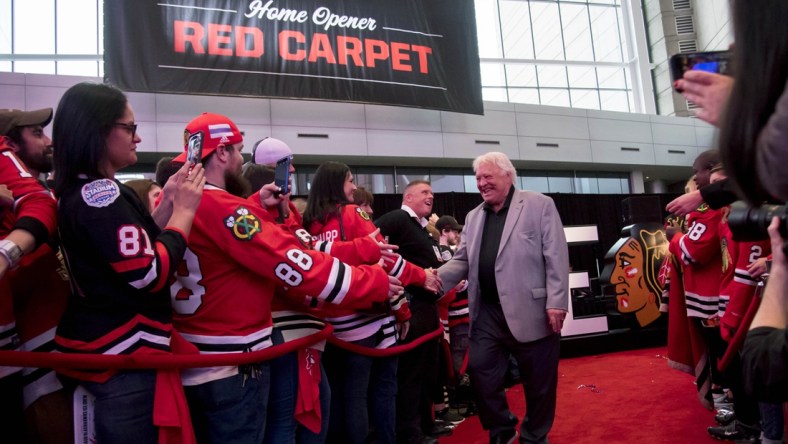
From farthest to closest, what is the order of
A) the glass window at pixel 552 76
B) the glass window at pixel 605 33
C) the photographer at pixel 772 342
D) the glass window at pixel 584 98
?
the glass window at pixel 605 33
the glass window at pixel 584 98
the glass window at pixel 552 76
the photographer at pixel 772 342

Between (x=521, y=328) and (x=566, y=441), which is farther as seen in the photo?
(x=566, y=441)

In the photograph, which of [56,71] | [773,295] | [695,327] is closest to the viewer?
[773,295]

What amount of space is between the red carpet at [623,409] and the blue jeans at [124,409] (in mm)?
2647

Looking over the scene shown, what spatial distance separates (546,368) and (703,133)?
14.7m

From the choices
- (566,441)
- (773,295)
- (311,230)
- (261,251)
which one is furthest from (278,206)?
(566,441)

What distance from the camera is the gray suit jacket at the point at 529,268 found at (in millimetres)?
3062

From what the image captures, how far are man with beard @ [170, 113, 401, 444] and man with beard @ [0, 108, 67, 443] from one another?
1.25 ft

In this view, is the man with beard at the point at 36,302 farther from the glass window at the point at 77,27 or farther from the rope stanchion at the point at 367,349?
the glass window at the point at 77,27

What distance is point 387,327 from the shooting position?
2.89 meters

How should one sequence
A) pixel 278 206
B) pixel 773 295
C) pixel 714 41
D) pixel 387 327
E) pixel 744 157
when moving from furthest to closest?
pixel 714 41
pixel 387 327
pixel 278 206
pixel 773 295
pixel 744 157

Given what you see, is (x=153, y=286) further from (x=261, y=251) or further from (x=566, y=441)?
(x=566, y=441)

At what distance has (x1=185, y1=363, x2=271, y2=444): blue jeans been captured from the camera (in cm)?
175

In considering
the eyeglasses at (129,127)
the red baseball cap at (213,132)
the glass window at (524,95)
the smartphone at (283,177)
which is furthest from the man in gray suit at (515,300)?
the glass window at (524,95)

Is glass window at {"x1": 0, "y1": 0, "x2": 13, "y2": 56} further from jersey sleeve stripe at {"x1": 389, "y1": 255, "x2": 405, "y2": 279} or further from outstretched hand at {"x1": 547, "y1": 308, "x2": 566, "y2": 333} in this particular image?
outstretched hand at {"x1": 547, "y1": 308, "x2": 566, "y2": 333}
